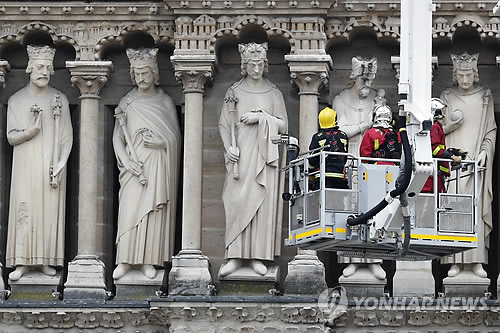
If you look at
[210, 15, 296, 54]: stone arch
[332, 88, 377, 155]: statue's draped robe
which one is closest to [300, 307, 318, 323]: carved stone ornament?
[332, 88, 377, 155]: statue's draped robe

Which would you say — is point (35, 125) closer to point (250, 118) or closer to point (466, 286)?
point (250, 118)

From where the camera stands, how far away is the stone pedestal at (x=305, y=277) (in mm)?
34844

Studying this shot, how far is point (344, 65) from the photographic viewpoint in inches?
1426

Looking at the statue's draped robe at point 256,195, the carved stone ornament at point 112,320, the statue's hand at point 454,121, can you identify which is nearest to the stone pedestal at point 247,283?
the statue's draped robe at point 256,195

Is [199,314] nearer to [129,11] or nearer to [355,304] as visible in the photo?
[355,304]

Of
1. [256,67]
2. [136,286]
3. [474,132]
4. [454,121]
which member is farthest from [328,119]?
[136,286]

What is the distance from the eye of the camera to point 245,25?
35.6m

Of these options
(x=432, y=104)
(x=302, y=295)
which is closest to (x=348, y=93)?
(x=302, y=295)

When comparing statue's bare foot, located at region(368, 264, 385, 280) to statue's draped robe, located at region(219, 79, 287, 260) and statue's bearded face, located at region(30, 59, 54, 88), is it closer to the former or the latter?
statue's draped robe, located at region(219, 79, 287, 260)

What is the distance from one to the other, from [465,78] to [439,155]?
4.79 meters

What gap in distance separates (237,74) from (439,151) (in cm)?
589

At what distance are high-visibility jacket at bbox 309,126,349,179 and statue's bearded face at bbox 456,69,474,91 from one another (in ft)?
15.1

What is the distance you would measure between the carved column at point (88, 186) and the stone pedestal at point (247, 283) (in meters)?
1.62

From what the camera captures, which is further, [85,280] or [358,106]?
[358,106]
